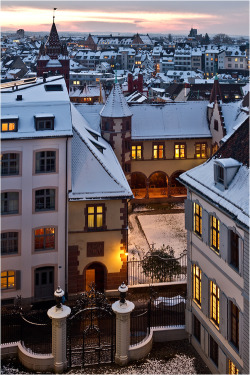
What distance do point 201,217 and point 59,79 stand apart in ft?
78.0

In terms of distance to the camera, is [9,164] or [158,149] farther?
[158,149]

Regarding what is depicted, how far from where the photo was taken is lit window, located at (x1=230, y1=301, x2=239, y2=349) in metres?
23.2

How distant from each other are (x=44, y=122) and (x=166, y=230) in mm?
19625

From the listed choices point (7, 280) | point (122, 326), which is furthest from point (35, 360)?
point (7, 280)

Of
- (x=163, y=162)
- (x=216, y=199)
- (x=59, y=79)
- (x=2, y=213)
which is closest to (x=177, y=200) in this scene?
(x=163, y=162)

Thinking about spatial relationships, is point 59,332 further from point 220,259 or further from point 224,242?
point 224,242

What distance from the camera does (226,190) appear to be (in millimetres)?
24109

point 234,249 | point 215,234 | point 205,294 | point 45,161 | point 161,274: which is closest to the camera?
point 234,249

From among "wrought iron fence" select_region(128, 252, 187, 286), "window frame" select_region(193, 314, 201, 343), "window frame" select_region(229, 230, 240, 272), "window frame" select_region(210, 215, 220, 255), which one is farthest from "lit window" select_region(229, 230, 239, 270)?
"wrought iron fence" select_region(128, 252, 187, 286)

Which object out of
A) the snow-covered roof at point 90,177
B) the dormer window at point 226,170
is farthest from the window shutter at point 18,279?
the dormer window at point 226,170

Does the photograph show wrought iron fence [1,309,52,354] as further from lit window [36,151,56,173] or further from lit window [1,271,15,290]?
lit window [36,151,56,173]

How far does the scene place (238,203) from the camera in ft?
73.5

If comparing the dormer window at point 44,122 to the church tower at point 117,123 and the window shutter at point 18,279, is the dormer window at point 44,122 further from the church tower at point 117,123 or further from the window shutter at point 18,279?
the church tower at point 117,123

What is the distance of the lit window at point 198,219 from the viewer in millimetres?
27266
